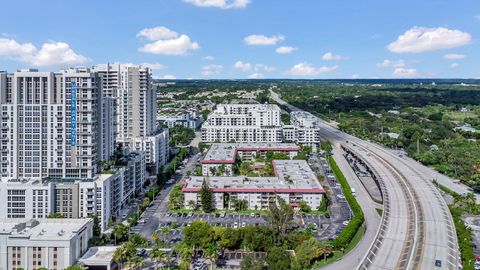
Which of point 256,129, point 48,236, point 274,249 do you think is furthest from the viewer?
point 256,129

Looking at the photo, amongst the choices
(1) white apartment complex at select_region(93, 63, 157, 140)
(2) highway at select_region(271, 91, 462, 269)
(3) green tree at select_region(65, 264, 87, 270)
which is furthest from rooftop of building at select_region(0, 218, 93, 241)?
(1) white apartment complex at select_region(93, 63, 157, 140)

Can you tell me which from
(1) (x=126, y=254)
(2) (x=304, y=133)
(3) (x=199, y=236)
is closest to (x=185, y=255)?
(3) (x=199, y=236)

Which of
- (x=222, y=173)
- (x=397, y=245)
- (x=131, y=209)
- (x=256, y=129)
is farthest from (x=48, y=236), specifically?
(x=256, y=129)

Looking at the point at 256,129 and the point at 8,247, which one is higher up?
the point at 256,129

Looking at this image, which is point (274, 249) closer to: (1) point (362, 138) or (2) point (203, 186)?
(2) point (203, 186)

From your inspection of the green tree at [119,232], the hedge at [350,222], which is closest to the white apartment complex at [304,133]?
the hedge at [350,222]

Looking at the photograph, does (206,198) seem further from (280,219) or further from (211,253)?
(211,253)
